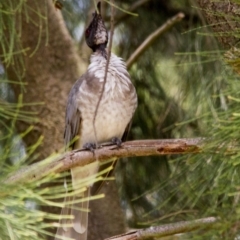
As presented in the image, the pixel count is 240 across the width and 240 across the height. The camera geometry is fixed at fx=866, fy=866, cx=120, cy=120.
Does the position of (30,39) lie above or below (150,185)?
above

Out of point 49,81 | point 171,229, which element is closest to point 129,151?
point 171,229

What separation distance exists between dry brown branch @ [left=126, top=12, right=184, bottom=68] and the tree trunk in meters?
0.29

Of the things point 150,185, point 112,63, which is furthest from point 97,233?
point 112,63

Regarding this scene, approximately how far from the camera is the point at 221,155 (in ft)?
8.99

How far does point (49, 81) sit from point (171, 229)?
1.46 meters

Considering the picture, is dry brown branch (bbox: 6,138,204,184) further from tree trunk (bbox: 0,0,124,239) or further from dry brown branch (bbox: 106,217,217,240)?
tree trunk (bbox: 0,0,124,239)

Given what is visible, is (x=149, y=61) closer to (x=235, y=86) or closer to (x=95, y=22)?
(x=95, y=22)

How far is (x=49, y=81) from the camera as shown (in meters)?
4.14

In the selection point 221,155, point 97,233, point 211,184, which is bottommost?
point 97,233

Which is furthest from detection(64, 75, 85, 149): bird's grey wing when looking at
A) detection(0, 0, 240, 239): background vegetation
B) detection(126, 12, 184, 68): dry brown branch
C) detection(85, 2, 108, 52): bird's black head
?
detection(126, 12, 184, 68): dry brown branch

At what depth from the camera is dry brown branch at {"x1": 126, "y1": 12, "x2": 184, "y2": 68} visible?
421cm

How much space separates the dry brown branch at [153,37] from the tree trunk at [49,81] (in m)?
0.29

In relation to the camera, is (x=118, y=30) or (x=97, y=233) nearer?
(x=97, y=233)

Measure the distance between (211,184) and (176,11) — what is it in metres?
1.44
